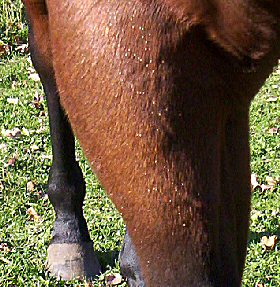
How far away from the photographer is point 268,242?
3.28 metres

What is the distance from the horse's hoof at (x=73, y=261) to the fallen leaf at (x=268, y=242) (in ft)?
2.41

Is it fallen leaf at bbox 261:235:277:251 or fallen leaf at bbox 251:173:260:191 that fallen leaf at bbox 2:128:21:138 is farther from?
fallen leaf at bbox 261:235:277:251

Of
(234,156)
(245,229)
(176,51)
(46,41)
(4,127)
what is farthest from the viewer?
(4,127)

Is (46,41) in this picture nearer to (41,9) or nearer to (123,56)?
(41,9)

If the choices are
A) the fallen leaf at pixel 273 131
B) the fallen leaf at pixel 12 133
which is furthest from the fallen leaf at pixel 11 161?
the fallen leaf at pixel 273 131

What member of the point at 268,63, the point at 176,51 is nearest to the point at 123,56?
the point at 176,51

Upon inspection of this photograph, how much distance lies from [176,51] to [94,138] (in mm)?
238

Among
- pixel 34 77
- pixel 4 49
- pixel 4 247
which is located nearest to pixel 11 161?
pixel 4 247

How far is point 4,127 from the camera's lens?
4777 mm

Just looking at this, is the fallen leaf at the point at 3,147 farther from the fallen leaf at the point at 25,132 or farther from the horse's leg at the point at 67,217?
the horse's leg at the point at 67,217

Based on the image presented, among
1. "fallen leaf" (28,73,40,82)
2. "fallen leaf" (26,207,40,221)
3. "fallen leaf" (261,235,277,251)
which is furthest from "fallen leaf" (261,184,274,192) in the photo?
"fallen leaf" (28,73,40,82)

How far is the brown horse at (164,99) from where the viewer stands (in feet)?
3.97

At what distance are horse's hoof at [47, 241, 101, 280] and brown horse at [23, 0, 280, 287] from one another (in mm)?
1495

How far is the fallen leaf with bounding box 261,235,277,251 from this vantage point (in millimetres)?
3264
